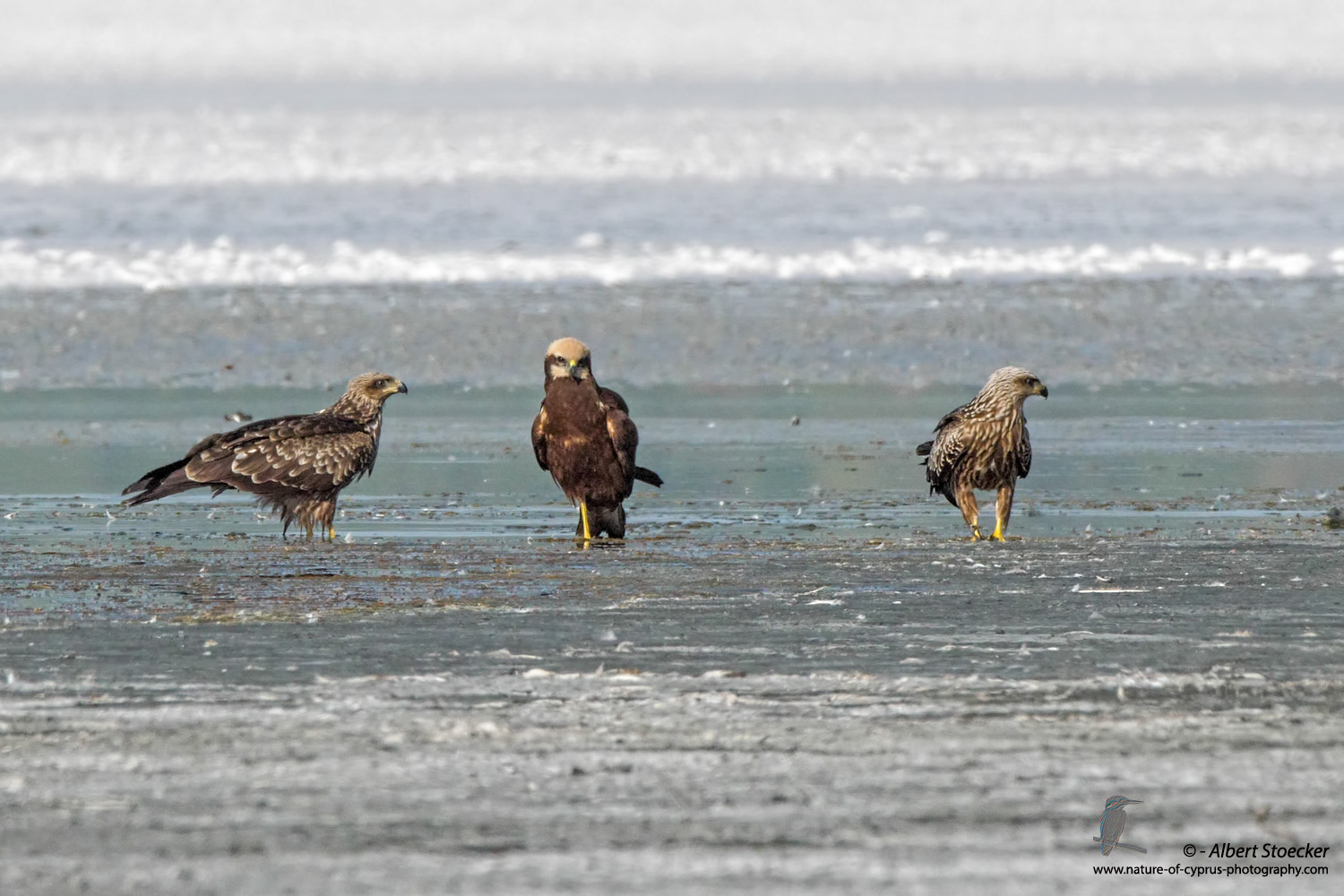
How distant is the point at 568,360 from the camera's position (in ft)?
33.7

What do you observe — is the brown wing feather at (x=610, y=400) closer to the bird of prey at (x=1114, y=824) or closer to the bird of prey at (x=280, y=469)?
the bird of prey at (x=280, y=469)

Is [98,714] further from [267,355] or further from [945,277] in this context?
[945,277]

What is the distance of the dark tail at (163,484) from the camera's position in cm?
995

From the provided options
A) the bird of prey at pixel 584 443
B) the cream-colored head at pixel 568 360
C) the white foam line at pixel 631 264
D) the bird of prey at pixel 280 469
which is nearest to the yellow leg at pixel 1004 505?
the bird of prey at pixel 584 443

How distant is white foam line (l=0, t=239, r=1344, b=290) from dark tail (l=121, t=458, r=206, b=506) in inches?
411

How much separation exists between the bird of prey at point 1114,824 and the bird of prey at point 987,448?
5.24 metres

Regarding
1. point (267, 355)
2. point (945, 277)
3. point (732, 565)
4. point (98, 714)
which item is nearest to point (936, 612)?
point (732, 565)

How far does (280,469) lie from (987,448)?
3.13 m

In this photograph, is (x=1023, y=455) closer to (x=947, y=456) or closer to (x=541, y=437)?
(x=947, y=456)

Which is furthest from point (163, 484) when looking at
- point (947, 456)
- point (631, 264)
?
point (631, 264)

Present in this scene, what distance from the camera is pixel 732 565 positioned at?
852cm

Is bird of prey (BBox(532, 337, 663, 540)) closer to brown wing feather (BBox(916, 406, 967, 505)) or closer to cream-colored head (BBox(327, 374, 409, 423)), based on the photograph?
cream-colored head (BBox(327, 374, 409, 423))

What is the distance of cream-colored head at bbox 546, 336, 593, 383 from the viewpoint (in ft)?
33.6

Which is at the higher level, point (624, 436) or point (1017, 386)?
point (1017, 386)
